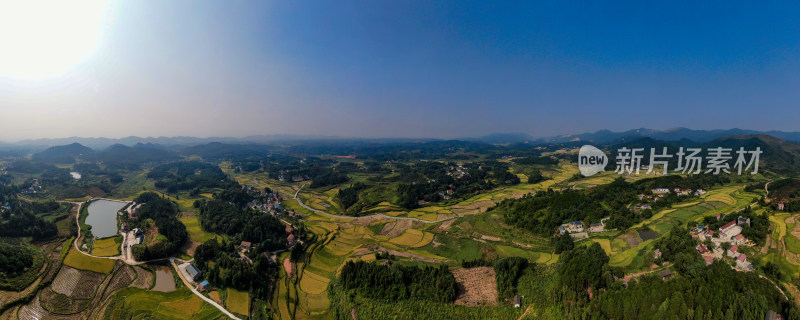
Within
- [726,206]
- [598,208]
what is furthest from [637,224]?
[726,206]

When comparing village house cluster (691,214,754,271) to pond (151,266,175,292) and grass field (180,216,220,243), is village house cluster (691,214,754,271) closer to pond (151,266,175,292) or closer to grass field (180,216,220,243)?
pond (151,266,175,292)

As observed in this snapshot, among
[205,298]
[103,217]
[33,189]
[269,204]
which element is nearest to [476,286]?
[205,298]

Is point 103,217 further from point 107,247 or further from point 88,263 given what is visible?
point 88,263

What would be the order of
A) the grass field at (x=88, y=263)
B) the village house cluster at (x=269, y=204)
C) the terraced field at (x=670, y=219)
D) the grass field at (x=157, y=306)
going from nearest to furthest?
the grass field at (x=157, y=306) < the terraced field at (x=670, y=219) < the grass field at (x=88, y=263) < the village house cluster at (x=269, y=204)

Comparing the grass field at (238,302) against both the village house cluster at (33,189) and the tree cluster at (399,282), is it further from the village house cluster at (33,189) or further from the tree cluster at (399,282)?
the village house cluster at (33,189)

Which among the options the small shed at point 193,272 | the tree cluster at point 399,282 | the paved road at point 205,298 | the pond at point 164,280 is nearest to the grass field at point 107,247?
the pond at point 164,280

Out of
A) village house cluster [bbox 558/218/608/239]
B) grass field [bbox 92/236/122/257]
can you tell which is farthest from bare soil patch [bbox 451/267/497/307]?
grass field [bbox 92/236/122/257]
